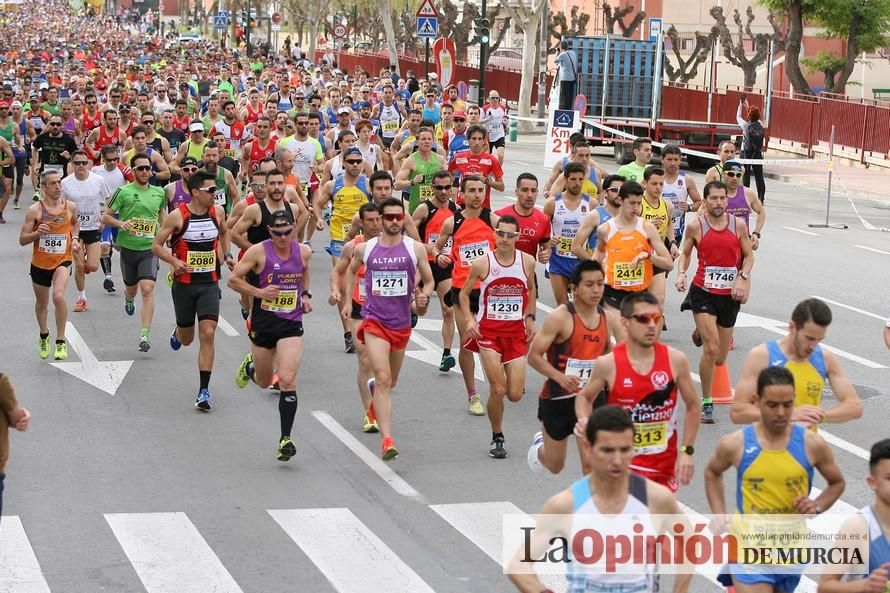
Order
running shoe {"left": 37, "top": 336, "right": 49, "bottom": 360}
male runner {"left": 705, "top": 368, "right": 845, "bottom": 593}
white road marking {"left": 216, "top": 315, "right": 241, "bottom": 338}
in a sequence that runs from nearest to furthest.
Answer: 1. male runner {"left": 705, "top": 368, "right": 845, "bottom": 593}
2. running shoe {"left": 37, "top": 336, "right": 49, "bottom": 360}
3. white road marking {"left": 216, "top": 315, "right": 241, "bottom": 338}

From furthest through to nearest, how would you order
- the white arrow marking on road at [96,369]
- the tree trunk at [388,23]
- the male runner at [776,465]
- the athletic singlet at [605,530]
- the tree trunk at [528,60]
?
the tree trunk at [388,23], the tree trunk at [528,60], the white arrow marking on road at [96,369], the male runner at [776,465], the athletic singlet at [605,530]

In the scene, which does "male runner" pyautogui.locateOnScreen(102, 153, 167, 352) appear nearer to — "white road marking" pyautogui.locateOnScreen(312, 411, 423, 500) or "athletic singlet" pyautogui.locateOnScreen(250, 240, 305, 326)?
"white road marking" pyautogui.locateOnScreen(312, 411, 423, 500)

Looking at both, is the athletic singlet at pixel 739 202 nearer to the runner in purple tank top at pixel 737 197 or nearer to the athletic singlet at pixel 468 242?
the runner in purple tank top at pixel 737 197

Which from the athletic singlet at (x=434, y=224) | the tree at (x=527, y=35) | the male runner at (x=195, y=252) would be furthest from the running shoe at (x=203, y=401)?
the tree at (x=527, y=35)

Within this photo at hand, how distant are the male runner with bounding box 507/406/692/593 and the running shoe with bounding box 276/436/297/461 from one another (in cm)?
506

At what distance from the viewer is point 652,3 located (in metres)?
74.5

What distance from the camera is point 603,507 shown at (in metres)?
6.41

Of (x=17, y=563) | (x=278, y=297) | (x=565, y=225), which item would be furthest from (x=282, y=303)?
(x=565, y=225)

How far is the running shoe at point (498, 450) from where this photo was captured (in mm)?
11711

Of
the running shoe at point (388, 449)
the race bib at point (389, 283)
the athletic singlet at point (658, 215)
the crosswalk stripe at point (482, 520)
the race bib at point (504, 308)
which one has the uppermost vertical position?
the athletic singlet at point (658, 215)

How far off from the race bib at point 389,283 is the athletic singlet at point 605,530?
549 centimetres

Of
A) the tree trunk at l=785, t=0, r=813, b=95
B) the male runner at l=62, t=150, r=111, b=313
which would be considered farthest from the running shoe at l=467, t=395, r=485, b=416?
the tree trunk at l=785, t=0, r=813, b=95

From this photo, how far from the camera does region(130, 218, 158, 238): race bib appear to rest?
16.1 m

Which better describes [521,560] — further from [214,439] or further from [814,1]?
[814,1]
